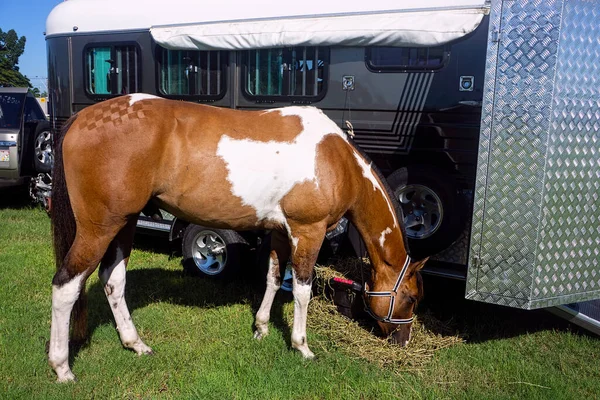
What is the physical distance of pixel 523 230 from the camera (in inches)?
153

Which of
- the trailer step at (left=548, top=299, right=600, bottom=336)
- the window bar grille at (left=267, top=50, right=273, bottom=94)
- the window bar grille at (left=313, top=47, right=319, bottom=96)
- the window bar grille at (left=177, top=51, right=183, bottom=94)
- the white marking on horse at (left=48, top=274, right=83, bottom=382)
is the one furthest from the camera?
the window bar grille at (left=177, top=51, right=183, bottom=94)

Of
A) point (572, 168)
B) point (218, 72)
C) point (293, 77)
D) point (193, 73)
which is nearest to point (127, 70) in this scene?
point (193, 73)

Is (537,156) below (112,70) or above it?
below

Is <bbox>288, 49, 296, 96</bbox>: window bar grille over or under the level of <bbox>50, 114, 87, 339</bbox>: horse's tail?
over

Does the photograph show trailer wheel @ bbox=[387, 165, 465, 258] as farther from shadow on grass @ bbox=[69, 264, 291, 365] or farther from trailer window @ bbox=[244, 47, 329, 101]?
shadow on grass @ bbox=[69, 264, 291, 365]

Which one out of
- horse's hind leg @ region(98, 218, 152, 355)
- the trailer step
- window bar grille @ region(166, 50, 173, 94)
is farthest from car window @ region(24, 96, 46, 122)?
the trailer step

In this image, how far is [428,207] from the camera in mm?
5012

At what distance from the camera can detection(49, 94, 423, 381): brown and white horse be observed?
11.9 ft

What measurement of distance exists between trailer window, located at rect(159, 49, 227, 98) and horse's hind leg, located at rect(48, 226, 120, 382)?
2.80 metres

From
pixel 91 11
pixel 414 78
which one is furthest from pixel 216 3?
pixel 414 78

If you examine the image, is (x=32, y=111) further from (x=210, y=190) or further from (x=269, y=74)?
(x=210, y=190)

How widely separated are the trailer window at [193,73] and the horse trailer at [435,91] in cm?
2

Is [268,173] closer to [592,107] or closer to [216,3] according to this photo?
[592,107]

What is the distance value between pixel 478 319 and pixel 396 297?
1.25 m
